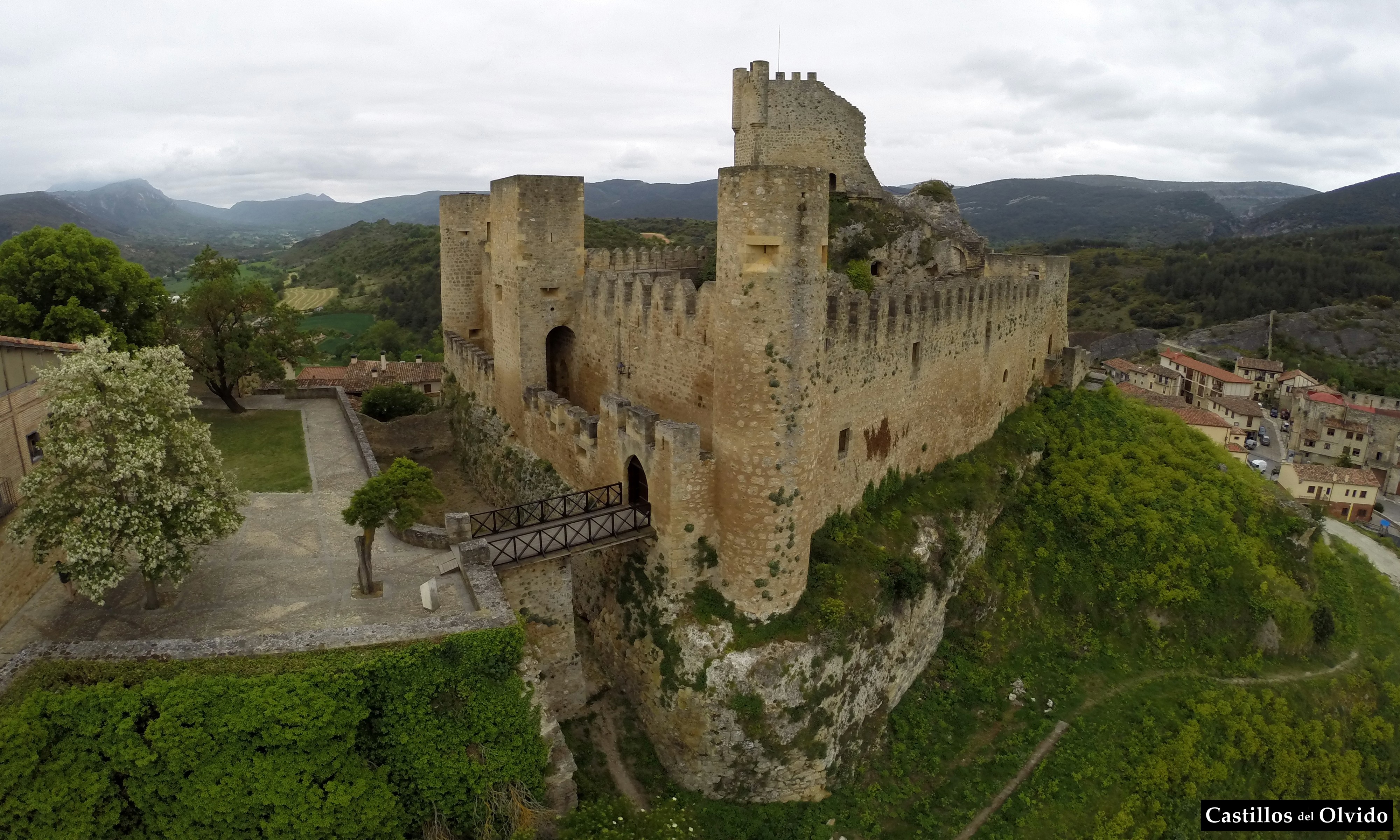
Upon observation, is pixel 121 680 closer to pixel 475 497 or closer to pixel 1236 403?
pixel 475 497

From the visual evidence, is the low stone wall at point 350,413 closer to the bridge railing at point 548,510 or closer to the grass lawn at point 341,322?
the bridge railing at point 548,510

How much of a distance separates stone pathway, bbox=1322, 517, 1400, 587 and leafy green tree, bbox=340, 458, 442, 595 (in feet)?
157

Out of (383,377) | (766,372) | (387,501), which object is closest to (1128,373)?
(383,377)

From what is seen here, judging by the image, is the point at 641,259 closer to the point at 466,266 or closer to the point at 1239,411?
the point at 466,266

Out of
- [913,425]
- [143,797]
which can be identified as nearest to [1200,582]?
[913,425]

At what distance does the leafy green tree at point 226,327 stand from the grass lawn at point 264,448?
3.93 ft

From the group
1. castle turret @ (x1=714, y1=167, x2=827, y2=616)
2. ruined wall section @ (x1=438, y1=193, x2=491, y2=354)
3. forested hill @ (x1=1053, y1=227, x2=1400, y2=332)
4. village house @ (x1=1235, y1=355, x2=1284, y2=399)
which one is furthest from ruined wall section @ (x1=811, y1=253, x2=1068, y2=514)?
forested hill @ (x1=1053, y1=227, x2=1400, y2=332)

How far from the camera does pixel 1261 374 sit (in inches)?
3216

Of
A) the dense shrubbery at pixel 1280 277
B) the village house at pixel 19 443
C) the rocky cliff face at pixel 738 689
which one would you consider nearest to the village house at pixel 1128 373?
the dense shrubbery at pixel 1280 277

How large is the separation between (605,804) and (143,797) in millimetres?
6743

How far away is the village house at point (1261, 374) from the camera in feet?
264

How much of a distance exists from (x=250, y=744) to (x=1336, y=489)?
66.4 m

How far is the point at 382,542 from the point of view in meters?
17.2

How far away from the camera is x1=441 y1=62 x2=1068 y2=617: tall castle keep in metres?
15.1
